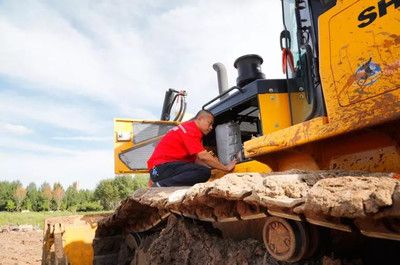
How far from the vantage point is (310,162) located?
2607 mm

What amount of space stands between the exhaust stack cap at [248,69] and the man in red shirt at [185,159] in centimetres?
56

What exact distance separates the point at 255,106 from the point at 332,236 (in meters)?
2.54

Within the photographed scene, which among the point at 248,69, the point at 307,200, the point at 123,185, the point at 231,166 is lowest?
the point at 307,200

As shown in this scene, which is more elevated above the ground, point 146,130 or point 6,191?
point 6,191

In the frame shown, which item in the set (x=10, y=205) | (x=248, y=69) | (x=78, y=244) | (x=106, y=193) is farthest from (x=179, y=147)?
(x=10, y=205)

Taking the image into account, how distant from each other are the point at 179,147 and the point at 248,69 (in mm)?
1096

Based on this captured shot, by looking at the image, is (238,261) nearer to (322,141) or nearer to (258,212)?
(258,212)

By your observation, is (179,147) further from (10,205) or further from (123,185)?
(10,205)

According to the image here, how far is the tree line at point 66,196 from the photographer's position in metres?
66.2

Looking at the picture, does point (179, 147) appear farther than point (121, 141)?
No

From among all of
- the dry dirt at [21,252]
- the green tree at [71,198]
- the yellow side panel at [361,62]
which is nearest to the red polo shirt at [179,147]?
the yellow side panel at [361,62]

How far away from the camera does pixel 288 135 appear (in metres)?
2.54

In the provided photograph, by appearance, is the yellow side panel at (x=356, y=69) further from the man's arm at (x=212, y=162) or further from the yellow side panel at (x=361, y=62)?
the man's arm at (x=212, y=162)

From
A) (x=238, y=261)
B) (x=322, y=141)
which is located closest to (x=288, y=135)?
(x=322, y=141)
